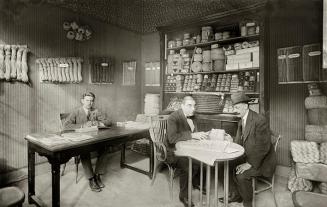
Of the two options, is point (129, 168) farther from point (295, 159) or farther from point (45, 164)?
point (295, 159)

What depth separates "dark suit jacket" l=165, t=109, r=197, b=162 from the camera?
318cm

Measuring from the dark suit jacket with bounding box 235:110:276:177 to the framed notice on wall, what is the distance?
3472mm

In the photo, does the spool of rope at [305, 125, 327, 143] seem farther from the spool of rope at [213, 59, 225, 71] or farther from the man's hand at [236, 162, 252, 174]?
the spool of rope at [213, 59, 225, 71]

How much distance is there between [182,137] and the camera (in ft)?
10.4

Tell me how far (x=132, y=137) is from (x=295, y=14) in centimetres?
330

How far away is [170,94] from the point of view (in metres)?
5.46

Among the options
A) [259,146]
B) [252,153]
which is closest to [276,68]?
[259,146]

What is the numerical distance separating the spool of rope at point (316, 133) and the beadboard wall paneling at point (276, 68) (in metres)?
0.37

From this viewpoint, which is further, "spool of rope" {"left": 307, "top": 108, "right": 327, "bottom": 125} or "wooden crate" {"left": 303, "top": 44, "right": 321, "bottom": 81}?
"wooden crate" {"left": 303, "top": 44, "right": 321, "bottom": 81}

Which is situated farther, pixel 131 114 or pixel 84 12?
pixel 131 114

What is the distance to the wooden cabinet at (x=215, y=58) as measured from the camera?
409cm

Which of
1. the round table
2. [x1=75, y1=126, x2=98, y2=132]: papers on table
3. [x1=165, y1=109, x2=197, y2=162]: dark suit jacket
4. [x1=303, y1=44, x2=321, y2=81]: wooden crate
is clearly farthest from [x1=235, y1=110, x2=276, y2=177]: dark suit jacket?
[x1=75, y1=126, x2=98, y2=132]: papers on table

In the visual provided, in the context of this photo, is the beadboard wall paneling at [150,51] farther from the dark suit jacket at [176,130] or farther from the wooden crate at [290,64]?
the wooden crate at [290,64]

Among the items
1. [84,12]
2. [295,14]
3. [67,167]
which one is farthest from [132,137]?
[295,14]
